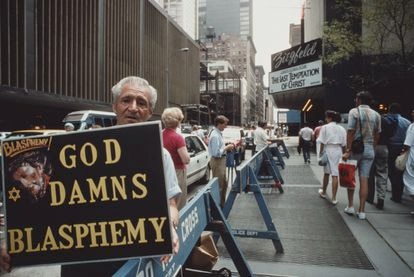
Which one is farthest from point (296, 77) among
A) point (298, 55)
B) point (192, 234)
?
point (192, 234)

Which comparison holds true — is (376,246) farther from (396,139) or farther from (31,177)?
(31,177)

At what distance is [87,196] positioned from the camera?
1613mm

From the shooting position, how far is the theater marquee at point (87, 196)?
159cm

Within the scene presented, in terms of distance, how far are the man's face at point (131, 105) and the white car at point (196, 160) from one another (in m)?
6.56

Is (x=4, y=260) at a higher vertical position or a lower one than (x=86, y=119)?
lower

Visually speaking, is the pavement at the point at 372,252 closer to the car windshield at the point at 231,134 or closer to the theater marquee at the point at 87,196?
the theater marquee at the point at 87,196

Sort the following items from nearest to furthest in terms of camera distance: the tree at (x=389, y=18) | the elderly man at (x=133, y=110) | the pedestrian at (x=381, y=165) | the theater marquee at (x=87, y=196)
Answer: the theater marquee at (x=87, y=196) → the elderly man at (x=133, y=110) → the pedestrian at (x=381, y=165) → the tree at (x=389, y=18)

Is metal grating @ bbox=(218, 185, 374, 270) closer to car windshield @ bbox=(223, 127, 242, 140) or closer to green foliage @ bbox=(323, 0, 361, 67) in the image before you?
green foliage @ bbox=(323, 0, 361, 67)

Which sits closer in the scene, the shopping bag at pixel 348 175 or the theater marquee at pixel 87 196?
the theater marquee at pixel 87 196

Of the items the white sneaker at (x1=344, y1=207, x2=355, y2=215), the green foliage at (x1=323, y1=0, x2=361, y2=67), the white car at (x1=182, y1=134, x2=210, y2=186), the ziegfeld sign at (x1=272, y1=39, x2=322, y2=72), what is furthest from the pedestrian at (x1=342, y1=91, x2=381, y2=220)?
the ziegfeld sign at (x1=272, y1=39, x2=322, y2=72)

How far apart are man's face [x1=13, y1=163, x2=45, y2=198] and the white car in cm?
717

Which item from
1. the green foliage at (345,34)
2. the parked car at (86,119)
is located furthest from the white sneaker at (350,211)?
the parked car at (86,119)

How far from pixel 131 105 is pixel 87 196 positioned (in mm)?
762

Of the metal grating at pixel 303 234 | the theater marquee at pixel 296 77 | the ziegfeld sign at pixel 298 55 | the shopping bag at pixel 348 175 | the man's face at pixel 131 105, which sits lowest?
the metal grating at pixel 303 234
